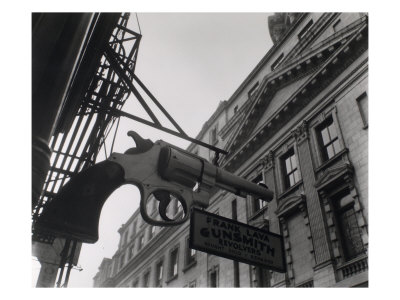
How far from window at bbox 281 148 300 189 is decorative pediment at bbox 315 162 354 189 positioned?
1785 millimetres

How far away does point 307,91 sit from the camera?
53.6 feet

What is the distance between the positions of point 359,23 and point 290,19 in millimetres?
11549

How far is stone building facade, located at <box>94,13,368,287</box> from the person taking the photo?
39.8 ft

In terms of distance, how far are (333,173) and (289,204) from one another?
238 cm

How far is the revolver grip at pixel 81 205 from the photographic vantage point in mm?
2502

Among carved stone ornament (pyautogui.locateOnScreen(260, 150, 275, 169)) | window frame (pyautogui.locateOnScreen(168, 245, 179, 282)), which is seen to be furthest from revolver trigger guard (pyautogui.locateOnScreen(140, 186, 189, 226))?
window frame (pyautogui.locateOnScreen(168, 245, 179, 282))

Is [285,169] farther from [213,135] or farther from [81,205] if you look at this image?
[81,205]

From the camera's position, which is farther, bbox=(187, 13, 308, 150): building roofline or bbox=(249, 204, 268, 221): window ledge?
bbox=(187, 13, 308, 150): building roofline

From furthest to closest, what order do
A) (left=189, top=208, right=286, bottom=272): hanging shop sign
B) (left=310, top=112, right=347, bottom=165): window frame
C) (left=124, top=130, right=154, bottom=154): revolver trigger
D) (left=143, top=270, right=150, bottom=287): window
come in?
(left=143, top=270, right=150, bottom=287): window < (left=310, top=112, right=347, bottom=165): window frame < (left=189, top=208, right=286, bottom=272): hanging shop sign < (left=124, top=130, right=154, bottom=154): revolver trigger

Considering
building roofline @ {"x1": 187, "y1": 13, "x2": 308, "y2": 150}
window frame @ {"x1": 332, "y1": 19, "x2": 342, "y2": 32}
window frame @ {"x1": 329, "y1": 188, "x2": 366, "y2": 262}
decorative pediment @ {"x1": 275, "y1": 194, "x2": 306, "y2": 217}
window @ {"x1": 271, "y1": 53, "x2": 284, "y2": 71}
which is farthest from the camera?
window @ {"x1": 271, "y1": 53, "x2": 284, "y2": 71}

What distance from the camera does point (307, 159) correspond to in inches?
587

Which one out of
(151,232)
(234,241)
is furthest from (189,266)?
(234,241)

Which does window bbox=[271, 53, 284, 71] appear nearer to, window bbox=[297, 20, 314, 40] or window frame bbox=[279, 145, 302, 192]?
window bbox=[297, 20, 314, 40]

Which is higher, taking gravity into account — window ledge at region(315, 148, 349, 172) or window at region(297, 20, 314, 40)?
window at region(297, 20, 314, 40)
